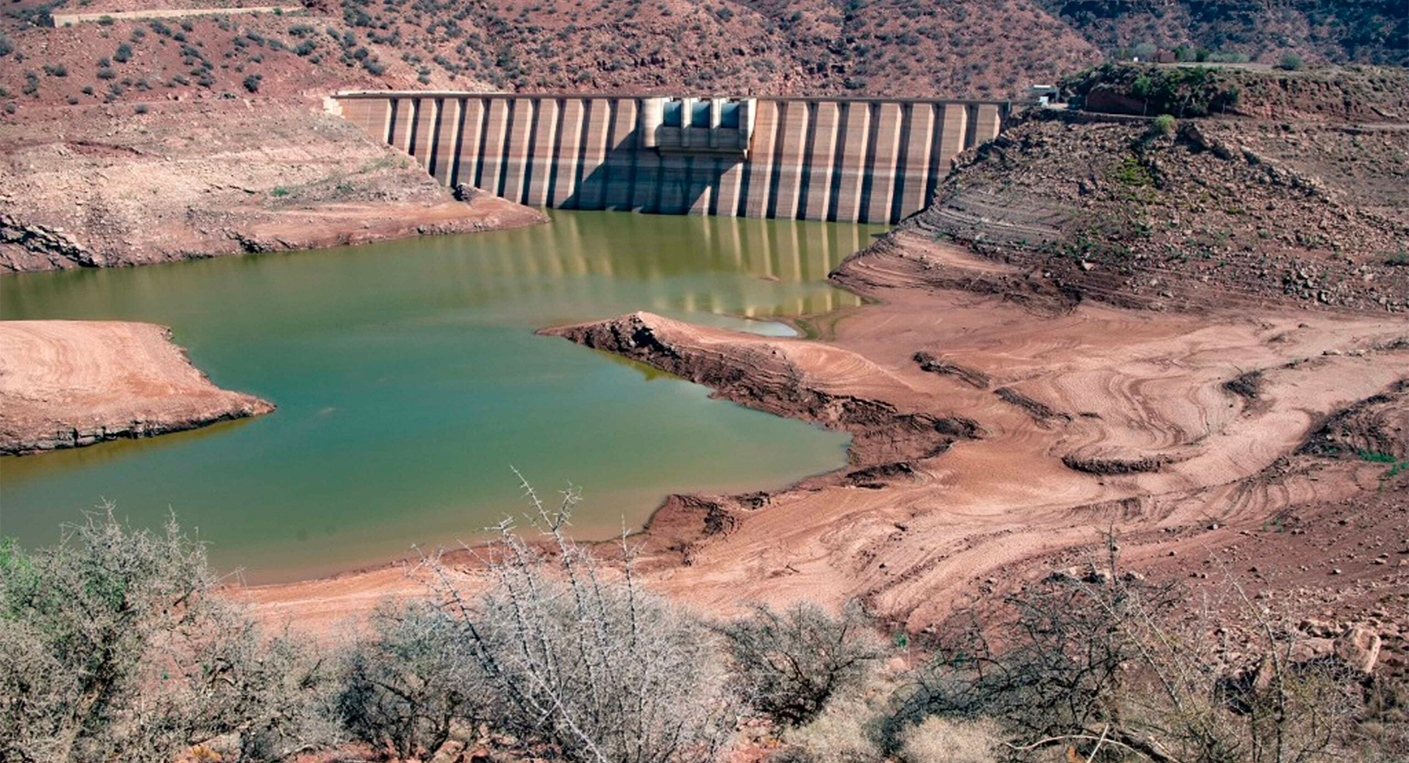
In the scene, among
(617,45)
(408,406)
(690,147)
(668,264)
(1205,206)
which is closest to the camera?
(408,406)

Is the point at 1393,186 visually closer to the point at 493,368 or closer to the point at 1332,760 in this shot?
the point at 493,368

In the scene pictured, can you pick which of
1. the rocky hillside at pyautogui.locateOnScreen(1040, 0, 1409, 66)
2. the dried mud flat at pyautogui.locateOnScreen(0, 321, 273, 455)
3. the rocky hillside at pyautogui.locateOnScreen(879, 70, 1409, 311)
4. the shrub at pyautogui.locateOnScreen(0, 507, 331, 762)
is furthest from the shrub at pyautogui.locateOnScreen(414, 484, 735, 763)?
the rocky hillside at pyautogui.locateOnScreen(1040, 0, 1409, 66)

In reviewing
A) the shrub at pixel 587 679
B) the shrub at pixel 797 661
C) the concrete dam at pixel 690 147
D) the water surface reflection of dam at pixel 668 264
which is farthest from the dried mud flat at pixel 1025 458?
the concrete dam at pixel 690 147

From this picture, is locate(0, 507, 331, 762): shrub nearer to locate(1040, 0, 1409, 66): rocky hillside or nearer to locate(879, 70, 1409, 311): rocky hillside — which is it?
locate(879, 70, 1409, 311): rocky hillside

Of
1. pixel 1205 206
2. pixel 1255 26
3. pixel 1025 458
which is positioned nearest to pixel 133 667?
pixel 1025 458

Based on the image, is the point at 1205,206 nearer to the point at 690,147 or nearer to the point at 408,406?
the point at 690,147

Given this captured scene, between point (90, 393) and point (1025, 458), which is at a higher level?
point (1025, 458)

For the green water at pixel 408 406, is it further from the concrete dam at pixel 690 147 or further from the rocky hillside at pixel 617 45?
the rocky hillside at pixel 617 45
